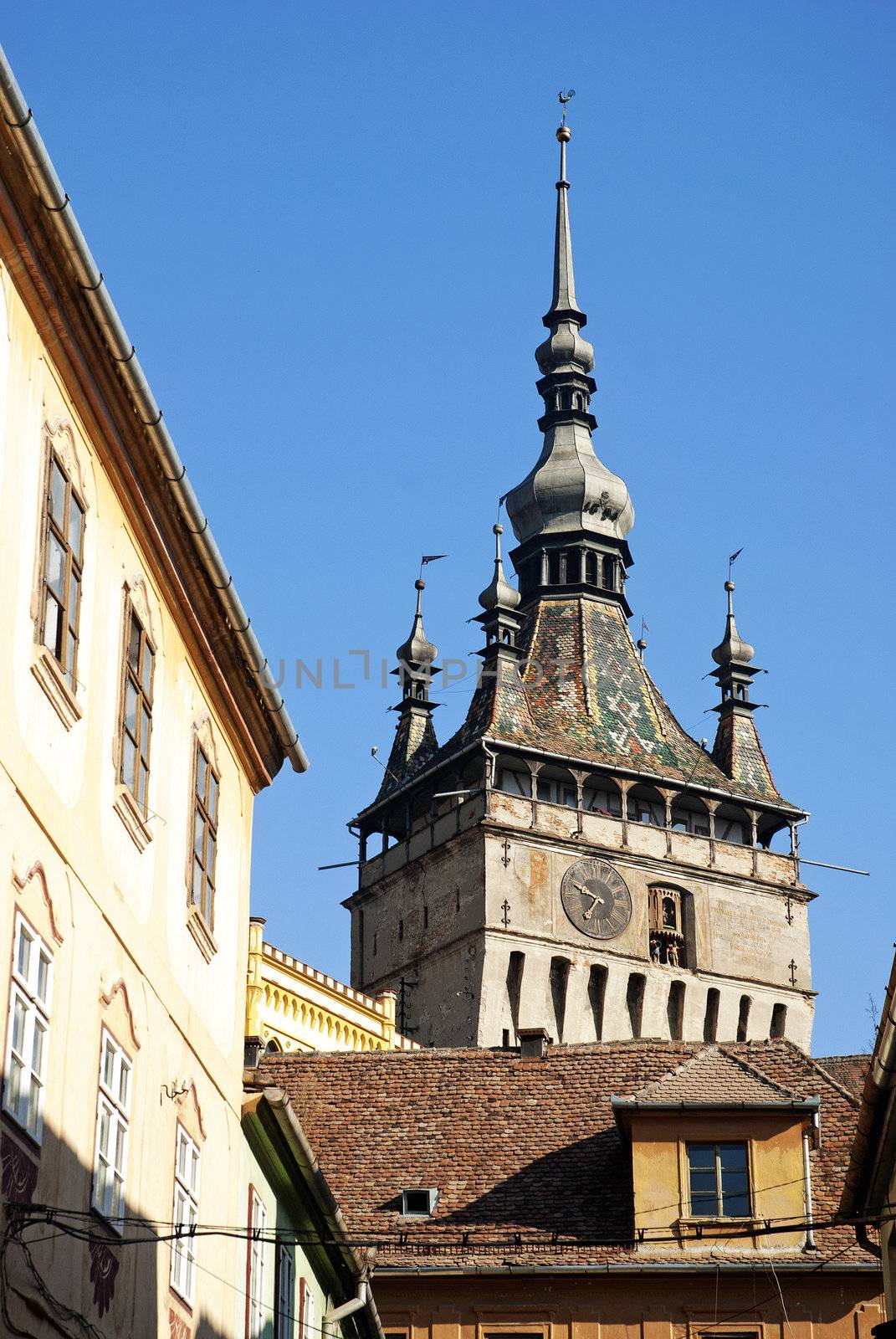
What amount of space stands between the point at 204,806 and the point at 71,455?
176 inches

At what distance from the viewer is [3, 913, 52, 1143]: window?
41.0ft

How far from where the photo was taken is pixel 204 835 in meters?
18.1

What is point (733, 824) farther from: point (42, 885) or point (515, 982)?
point (42, 885)

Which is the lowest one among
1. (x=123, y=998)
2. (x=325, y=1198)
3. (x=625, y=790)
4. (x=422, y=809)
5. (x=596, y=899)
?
(x=325, y=1198)

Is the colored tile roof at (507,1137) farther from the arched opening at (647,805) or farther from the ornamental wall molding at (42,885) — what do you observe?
the arched opening at (647,805)

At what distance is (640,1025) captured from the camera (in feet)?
217

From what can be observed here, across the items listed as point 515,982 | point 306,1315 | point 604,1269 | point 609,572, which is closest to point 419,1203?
point 604,1269

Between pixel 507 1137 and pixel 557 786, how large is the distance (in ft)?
131

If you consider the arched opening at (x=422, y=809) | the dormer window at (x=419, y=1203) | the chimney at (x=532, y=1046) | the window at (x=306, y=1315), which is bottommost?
the window at (x=306, y=1315)

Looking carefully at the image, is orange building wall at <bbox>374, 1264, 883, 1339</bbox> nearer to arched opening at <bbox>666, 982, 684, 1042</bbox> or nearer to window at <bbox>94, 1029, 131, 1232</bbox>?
window at <bbox>94, 1029, 131, 1232</bbox>

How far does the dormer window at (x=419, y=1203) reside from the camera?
2886cm

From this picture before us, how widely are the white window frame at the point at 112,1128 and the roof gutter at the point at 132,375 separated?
136 inches

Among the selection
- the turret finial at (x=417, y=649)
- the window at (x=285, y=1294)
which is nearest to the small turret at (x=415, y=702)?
the turret finial at (x=417, y=649)

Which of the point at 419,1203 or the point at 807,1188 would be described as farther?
the point at 419,1203
